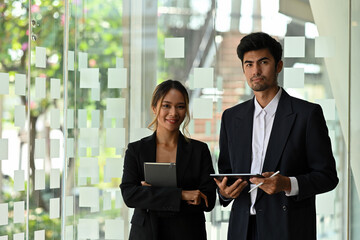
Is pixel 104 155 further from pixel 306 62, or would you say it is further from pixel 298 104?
pixel 298 104

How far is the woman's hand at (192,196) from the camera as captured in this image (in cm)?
283

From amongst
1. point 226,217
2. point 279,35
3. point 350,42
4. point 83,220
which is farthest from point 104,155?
point 350,42

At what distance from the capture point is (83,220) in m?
4.61

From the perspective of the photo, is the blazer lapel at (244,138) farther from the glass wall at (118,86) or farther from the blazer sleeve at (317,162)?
the glass wall at (118,86)

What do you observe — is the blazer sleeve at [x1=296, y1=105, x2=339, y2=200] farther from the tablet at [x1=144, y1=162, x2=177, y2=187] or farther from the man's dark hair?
the tablet at [x1=144, y1=162, x2=177, y2=187]

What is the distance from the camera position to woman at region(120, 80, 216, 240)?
2.85 meters

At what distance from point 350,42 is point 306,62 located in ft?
1.12

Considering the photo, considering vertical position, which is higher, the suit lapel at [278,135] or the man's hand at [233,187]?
the suit lapel at [278,135]

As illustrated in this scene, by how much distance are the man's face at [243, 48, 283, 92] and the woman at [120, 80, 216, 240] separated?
1.36ft

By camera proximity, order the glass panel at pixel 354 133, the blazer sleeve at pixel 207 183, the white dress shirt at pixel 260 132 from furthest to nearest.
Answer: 1. the glass panel at pixel 354 133
2. the blazer sleeve at pixel 207 183
3. the white dress shirt at pixel 260 132

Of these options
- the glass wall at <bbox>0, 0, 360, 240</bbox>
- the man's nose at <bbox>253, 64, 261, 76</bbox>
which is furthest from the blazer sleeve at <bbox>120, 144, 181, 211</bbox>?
the glass wall at <bbox>0, 0, 360, 240</bbox>

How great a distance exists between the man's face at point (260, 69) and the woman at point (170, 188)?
1.36 ft

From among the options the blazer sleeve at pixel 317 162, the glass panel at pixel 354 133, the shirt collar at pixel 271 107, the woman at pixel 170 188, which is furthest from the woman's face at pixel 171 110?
the glass panel at pixel 354 133

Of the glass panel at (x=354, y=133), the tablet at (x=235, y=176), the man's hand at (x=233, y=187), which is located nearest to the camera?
the tablet at (x=235, y=176)
